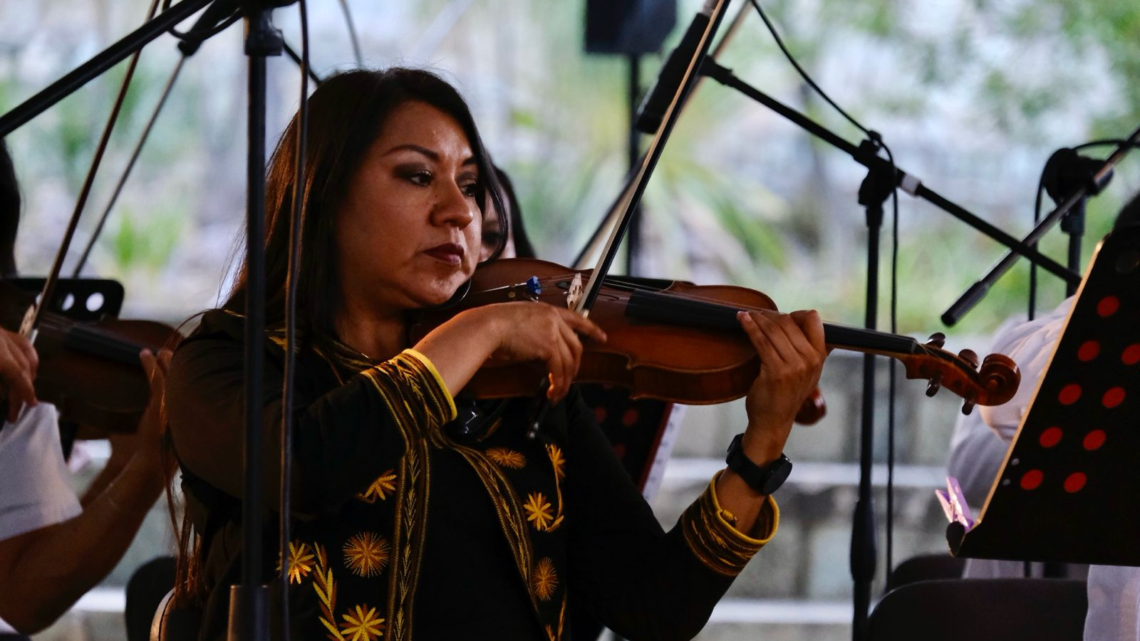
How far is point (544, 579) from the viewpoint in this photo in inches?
51.8

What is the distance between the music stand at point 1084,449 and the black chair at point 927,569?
95 centimetres

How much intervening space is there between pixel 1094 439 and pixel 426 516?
26.2 inches

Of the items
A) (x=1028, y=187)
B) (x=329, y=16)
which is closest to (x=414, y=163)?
(x=329, y=16)

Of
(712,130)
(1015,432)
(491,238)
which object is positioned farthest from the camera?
(712,130)

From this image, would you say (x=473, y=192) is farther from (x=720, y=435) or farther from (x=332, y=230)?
(x=720, y=435)

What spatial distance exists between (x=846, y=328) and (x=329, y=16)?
5.31 metres

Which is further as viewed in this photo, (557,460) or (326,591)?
(557,460)

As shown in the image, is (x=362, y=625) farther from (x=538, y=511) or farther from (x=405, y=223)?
(x=405, y=223)

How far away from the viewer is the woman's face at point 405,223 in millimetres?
1307

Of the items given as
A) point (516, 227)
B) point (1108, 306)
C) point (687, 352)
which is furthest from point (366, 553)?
point (516, 227)

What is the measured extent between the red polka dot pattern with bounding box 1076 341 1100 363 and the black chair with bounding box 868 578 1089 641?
1.48 feet

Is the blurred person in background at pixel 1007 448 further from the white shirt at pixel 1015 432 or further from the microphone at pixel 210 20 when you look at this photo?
the microphone at pixel 210 20

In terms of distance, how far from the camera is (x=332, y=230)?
1.33m

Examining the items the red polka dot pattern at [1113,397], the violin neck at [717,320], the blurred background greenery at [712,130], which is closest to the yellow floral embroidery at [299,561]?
the violin neck at [717,320]
